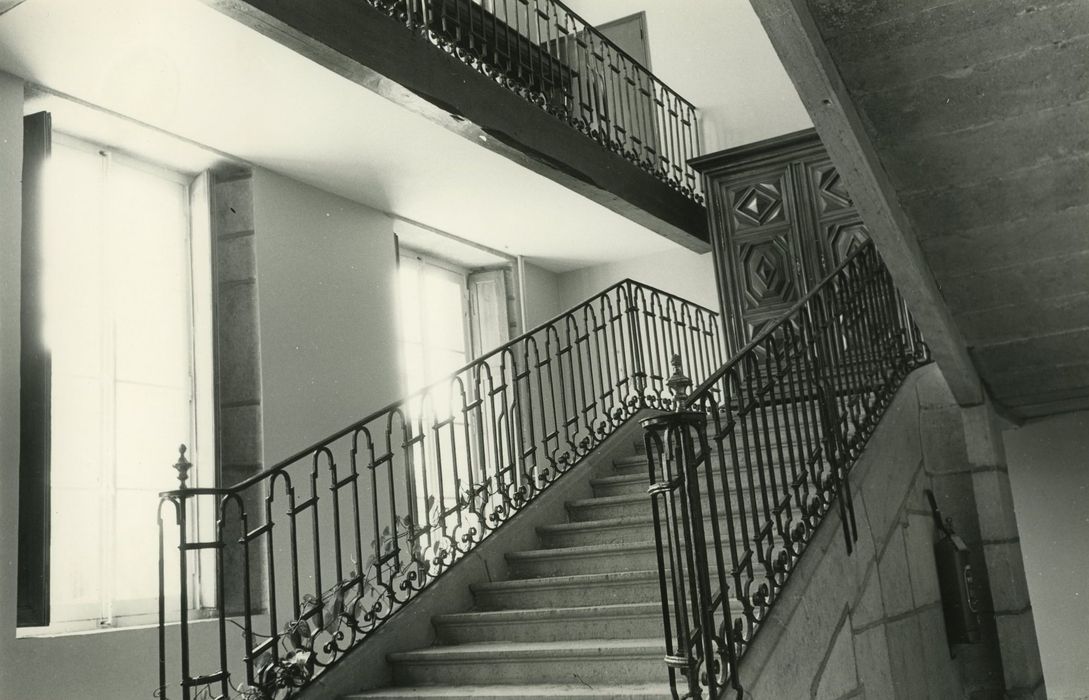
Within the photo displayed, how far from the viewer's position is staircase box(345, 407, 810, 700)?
395cm

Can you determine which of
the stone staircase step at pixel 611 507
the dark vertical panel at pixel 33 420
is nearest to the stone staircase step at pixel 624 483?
the stone staircase step at pixel 611 507

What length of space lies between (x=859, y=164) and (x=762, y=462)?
1.18 m

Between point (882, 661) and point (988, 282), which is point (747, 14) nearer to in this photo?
point (988, 282)

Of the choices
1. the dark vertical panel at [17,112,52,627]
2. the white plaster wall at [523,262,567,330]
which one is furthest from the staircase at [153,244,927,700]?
the white plaster wall at [523,262,567,330]

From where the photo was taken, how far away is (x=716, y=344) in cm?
878

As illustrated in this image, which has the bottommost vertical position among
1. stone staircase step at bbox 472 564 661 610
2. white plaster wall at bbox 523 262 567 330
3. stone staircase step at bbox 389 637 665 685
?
stone staircase step at bbox 389 637 665 685

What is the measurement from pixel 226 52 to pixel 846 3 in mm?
3034

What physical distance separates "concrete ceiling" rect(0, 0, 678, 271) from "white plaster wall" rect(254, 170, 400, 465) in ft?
0.67

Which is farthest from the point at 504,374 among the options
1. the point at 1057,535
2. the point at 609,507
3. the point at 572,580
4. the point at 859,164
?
the point at 1057,535

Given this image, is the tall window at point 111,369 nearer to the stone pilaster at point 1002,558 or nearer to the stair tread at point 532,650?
the stair tread at point 532,650

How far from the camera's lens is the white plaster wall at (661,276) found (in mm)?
9195

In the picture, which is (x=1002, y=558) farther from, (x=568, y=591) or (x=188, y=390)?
(x=188, y=390)

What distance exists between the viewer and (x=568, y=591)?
4797 millimetres

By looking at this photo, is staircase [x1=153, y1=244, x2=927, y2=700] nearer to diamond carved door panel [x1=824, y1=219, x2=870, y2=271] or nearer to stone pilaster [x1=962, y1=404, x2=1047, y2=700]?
stone pilaster [x1=962, y1=404, x2=1047, y2=700]
